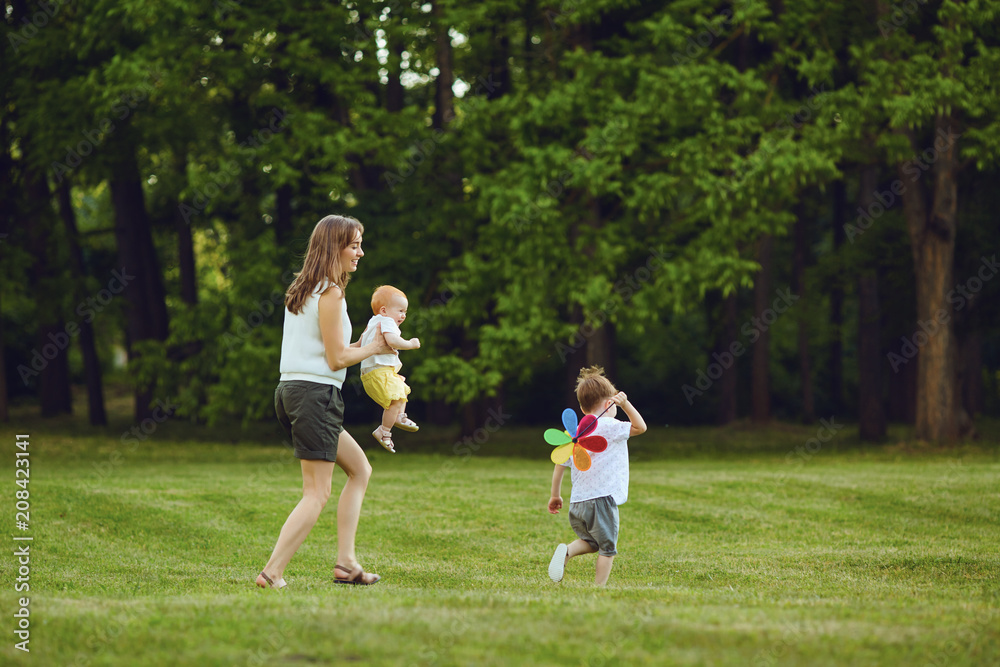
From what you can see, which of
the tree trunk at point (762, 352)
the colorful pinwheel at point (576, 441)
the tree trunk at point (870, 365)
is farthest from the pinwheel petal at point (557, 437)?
the tree trunk at point (762, 352)

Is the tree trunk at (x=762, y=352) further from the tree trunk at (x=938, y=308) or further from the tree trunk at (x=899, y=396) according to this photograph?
the tree trunk at (x=938, y=308)

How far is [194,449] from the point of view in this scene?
21.0 metres

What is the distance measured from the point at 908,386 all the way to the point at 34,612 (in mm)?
31227

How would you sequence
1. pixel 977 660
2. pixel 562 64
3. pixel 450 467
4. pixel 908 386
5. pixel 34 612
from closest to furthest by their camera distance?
1. pixel 977 660
2. pixel 34 612
3. pixel 450 467
4. pixel 562 64
5. pixel 908 386

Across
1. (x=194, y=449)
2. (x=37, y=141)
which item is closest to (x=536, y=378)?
(x=194, y=449)

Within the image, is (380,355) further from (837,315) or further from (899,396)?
(899,396)

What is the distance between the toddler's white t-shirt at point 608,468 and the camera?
7.03 metres

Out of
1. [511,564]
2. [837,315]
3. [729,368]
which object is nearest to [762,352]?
[729,368]

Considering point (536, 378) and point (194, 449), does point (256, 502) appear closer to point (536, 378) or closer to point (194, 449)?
point (194, 449)

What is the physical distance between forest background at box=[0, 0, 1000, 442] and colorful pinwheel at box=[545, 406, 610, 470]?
11.0 metres

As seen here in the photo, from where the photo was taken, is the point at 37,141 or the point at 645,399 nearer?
the point at 37,141

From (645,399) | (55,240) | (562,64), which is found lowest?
(645,399)

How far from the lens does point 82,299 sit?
84.1 ft

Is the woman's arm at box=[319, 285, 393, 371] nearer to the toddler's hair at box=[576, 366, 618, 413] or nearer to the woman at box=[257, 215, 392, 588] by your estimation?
the woman at box=[257, 215, 392, 588]
